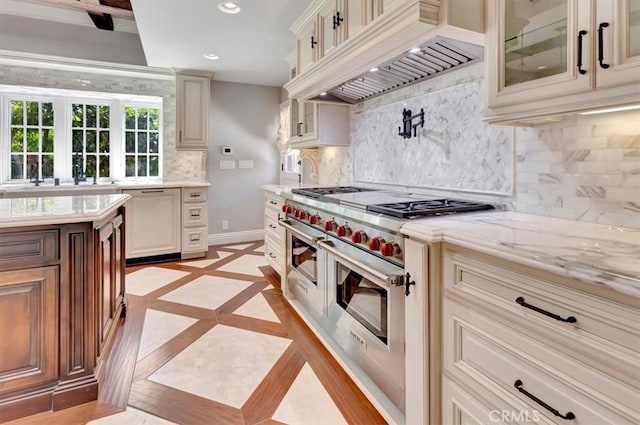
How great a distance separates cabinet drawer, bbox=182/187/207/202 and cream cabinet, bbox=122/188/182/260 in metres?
0.07

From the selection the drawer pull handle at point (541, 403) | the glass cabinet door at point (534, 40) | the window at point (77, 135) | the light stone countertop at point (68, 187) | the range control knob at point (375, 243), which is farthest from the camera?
the window at point (77, 135)

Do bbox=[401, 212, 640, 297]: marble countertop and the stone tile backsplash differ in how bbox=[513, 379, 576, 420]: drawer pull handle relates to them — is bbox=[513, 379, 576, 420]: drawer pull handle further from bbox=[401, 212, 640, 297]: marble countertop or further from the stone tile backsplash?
the stone tile backsplash

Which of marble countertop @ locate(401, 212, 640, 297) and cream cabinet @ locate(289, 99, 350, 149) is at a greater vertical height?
cream cabinet @ locate(289, 99, 350, 149)

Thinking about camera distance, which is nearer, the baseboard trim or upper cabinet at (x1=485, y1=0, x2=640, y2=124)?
upper cabinet at (x1=485, y1=0, x2=640, y2=124)

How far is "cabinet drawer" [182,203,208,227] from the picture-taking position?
446 centimetres

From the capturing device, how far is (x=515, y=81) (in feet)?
4.42

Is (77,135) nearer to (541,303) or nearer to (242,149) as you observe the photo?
(242,149)

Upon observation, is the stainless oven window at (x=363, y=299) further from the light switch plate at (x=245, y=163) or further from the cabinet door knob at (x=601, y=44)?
the light switch plate at (x=245, y=163)

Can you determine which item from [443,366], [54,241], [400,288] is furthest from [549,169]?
[54,241]

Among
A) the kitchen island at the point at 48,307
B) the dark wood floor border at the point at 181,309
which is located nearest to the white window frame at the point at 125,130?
the dark wood floor border at the point at 181,309

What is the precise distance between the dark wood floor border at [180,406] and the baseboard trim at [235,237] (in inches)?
136

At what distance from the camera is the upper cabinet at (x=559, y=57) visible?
39.9 inches

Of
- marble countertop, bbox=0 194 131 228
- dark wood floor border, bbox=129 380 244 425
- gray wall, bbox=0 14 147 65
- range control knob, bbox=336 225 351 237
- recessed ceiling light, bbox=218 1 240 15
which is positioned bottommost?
dark wood floor border, bbox=129 380 244 425

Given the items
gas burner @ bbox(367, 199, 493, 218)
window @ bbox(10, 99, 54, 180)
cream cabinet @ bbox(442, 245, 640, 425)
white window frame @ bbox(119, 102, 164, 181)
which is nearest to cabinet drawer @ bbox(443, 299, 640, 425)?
cream cabinet @ bbox(442, 245, 640, 425)
